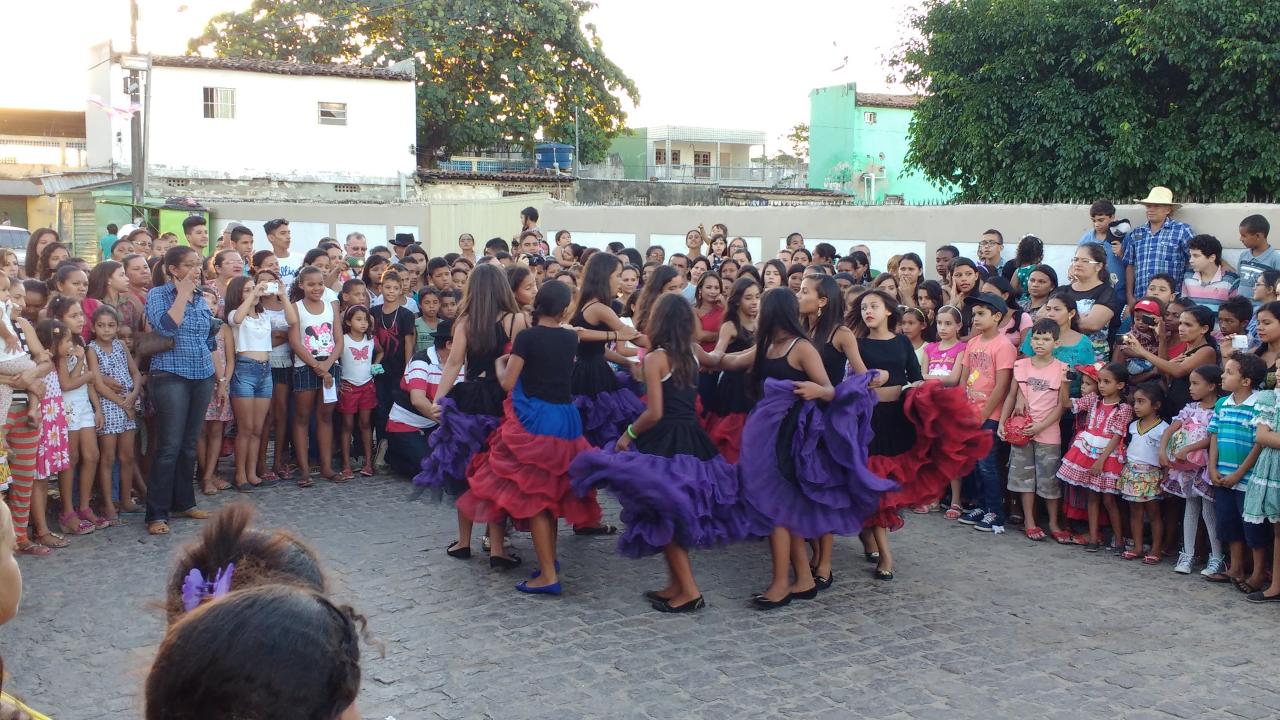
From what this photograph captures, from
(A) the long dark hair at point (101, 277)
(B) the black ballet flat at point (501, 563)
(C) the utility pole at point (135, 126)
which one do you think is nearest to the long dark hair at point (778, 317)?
(B) the black ballet flat at point (501, 563)

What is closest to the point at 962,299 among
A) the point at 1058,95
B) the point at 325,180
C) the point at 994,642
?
the point at 994,642

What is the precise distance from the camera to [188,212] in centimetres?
2358

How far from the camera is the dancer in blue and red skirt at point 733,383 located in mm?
6910

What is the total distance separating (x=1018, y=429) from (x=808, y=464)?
2618 millimetres

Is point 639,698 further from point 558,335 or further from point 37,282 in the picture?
point 37,282

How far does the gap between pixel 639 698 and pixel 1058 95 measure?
46.7 feet

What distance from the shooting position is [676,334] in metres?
5.96

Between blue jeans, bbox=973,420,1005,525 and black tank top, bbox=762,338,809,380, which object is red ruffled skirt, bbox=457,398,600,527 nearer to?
black tank top, bbox=762,338,809,380

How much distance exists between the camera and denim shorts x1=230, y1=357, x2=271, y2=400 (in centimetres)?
858

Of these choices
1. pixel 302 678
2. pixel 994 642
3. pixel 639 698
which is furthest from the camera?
pixel 994 642

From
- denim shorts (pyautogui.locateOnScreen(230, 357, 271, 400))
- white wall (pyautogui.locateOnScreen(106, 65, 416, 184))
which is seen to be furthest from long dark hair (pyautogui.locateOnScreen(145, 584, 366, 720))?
white wall (pyautogui.locateOnScreen(106, 65, 416, 184))

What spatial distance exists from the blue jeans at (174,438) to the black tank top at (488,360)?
7.24 ft

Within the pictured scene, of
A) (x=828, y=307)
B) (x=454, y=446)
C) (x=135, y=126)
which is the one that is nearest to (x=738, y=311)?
(x=828, y=307)

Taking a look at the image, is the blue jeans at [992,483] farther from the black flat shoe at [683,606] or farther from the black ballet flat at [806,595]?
the black flat shoe at [683,606]
